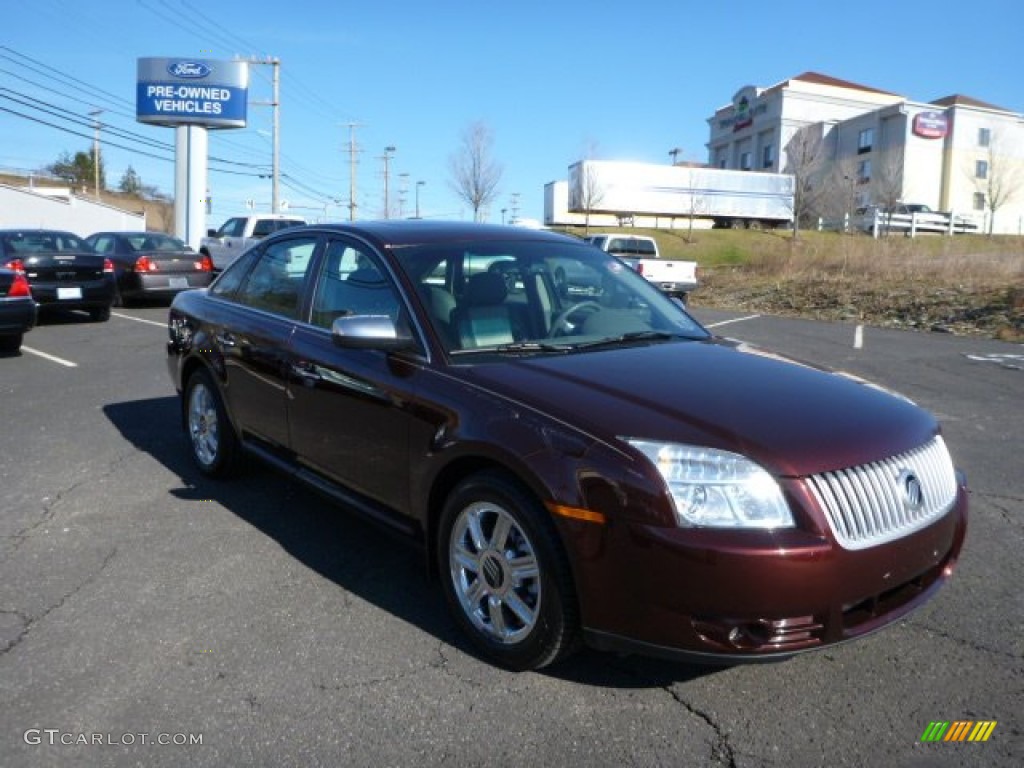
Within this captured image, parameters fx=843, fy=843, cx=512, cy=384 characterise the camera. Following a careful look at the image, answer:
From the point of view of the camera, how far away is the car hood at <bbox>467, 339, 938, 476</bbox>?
2715mm

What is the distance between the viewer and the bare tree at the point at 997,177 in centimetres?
6525

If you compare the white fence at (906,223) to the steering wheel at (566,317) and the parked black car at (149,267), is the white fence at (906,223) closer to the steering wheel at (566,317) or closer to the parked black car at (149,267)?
the parked black car at (149,267)

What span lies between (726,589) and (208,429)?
3851 mm

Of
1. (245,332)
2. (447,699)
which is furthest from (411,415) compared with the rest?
(245,332)

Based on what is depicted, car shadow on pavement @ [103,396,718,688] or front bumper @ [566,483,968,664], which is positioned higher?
front bumper @ [566,483,968,664]

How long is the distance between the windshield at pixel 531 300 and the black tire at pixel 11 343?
8.83m

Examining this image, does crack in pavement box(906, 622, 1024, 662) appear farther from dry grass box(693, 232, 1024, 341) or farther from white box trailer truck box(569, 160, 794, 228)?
white box trailer truck box(569, 160, 794, 228)

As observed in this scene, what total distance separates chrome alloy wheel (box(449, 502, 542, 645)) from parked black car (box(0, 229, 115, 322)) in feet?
39.3

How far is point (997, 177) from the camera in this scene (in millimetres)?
65500

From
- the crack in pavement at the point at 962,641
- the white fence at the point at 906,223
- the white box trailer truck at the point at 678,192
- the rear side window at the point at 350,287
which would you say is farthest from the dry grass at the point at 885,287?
the white box trailer truck at the point at 678,192

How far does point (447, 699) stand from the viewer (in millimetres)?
2885

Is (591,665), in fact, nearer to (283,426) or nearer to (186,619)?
(186,619)

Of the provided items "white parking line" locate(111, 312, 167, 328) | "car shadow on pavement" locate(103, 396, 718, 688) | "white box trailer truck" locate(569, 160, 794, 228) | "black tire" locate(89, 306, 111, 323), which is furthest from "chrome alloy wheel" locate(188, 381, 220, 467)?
"white box trailer truck" locate(569, 160, 794, 228)

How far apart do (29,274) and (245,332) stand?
1024 cm
